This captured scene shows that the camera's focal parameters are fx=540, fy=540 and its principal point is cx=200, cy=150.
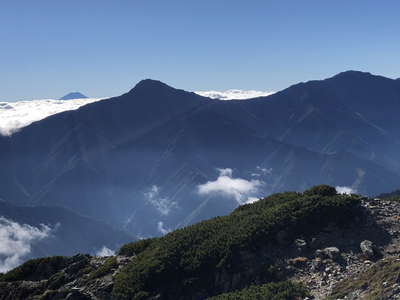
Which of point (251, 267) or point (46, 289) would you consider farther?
point (46, 289)

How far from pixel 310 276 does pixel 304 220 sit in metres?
7.84

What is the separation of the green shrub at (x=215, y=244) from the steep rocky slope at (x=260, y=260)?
0.09 metres

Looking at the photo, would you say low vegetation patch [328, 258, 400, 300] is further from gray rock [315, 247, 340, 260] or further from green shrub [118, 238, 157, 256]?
green shrub [118, 238, 157, 256]

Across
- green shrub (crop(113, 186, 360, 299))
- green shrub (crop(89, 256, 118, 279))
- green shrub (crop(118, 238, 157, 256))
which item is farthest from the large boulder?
green shrub (crop(89, 256, 118, 279))

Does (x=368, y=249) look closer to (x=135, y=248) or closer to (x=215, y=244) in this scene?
(x=215, y=244)

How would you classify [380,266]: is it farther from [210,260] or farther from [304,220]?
[210,260]

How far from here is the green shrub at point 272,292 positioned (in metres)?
38.1

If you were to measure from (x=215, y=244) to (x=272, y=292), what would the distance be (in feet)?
31.6

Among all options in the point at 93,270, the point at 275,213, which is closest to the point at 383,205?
the point at 275,213

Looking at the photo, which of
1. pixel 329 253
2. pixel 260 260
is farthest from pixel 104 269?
pixel 329 253

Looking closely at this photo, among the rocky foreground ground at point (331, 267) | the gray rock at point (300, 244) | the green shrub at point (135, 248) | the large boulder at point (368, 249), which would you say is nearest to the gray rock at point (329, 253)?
the rocky foreground ground at point (331, 267)

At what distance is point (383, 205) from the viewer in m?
53.7

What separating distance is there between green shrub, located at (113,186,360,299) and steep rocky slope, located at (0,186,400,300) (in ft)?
0.28

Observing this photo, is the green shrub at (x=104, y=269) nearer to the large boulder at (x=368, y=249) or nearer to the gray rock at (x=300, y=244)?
the gray rock at (x=300, y=244)
